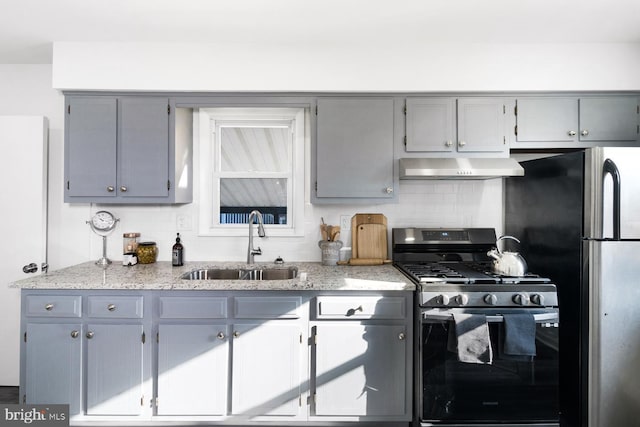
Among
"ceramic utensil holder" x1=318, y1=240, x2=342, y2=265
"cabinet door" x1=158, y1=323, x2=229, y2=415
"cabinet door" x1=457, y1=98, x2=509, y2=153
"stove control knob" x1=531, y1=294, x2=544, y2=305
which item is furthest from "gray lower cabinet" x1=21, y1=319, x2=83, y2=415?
"cabinet door" x1=457, y1=98, x2=509, y2=153

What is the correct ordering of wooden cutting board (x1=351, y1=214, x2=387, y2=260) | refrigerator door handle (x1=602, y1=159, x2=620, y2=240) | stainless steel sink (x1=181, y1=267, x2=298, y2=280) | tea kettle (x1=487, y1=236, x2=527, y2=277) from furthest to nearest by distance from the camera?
wooden cutting board (x1=351, y1=214, x2=387, y2=260), stainless steel sink (x1=181, y1=267, x2=298, y2=280), tea kettle (x1=487, y1=236, x2=527, y2=277), refrigerator door handle (x1=602, y1=159, x2=620, y2=240)

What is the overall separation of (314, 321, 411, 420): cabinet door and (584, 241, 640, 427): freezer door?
3.66ft

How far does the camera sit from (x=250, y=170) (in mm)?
2963

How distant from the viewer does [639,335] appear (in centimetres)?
208

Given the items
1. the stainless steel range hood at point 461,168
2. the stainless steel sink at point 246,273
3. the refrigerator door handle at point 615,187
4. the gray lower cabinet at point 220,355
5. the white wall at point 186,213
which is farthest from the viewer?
the white wall at point 186,213

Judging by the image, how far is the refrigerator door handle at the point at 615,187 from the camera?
6.70ft

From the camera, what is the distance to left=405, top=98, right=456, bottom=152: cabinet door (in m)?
2.59

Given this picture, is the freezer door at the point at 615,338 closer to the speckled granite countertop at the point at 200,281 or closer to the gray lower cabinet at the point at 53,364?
the speckled granite countertop at the point at 200,281

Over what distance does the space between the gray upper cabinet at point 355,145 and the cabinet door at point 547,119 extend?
3.12 ft

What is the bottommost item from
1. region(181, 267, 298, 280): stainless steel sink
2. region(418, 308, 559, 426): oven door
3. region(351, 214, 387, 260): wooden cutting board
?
region(418, 308, 559, 426): oven door

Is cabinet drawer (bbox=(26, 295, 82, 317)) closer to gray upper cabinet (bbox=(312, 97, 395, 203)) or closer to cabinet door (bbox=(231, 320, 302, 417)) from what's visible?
cabinet door (bbox=(231, 320, 302, 417))
